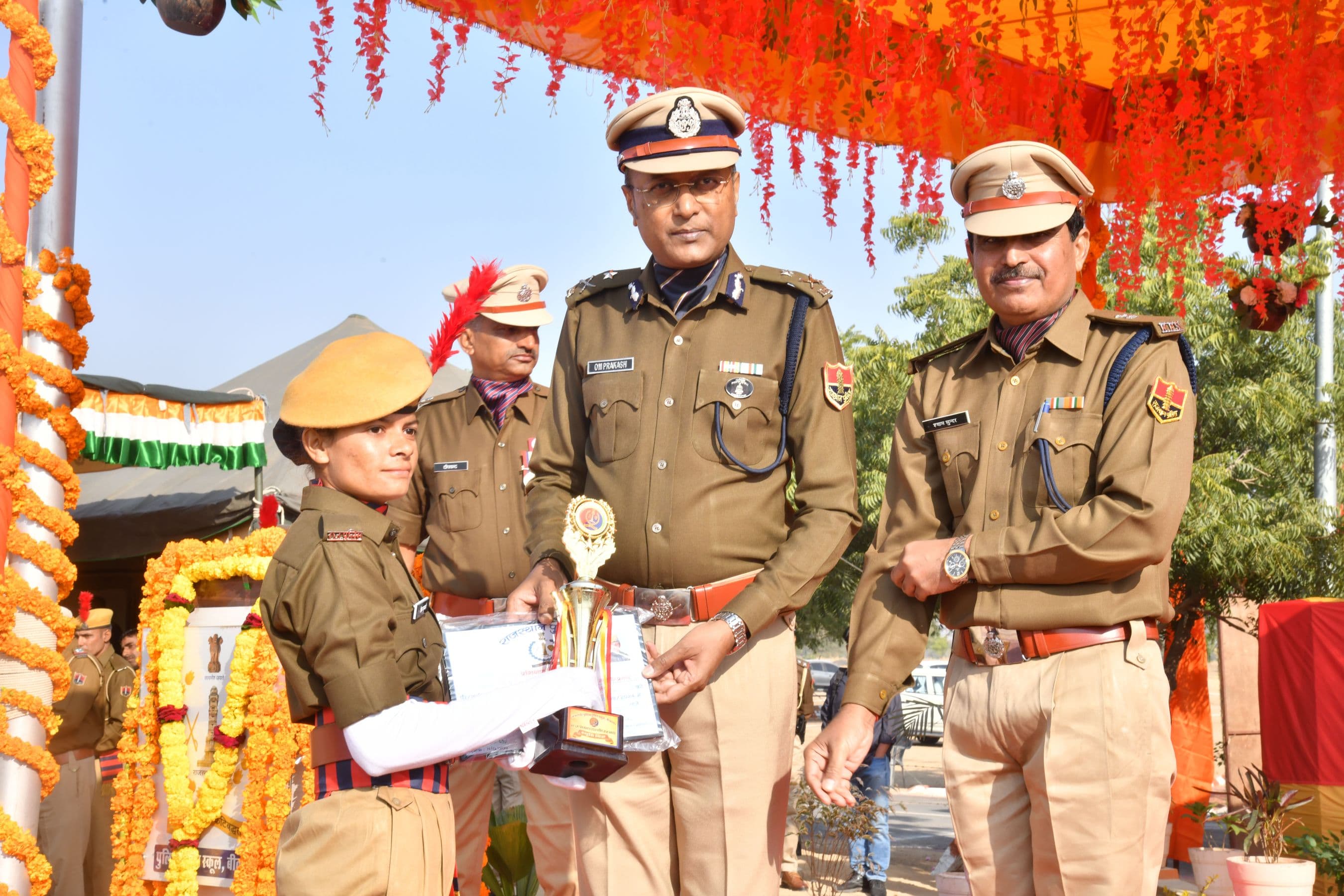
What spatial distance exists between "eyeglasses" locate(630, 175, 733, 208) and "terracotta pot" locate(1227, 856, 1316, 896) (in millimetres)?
5775

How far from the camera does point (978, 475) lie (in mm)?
2873

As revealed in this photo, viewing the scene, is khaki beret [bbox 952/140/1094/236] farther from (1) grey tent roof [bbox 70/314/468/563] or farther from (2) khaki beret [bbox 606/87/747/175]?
(1) grey tent roof [bbox 70/314/468/563]

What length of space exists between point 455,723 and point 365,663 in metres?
0.23

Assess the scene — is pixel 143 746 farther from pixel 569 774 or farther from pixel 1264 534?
pixel 1264 534

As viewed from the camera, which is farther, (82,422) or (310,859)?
(82,422)

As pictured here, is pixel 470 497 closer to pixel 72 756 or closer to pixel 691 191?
pixel 691 191

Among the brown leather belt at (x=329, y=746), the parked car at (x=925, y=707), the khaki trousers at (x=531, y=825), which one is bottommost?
the parked car at (x=925, y=707)

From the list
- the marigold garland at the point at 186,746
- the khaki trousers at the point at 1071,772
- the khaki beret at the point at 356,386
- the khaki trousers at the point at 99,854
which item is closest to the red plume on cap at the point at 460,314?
the khaki beret at the point at 356,386

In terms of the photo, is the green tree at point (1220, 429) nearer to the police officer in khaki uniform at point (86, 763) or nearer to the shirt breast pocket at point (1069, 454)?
the shirt breast pocket at point (1069, 454)

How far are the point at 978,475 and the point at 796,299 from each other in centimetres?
65

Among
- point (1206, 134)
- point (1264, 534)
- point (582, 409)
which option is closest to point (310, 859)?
point (582, 409)

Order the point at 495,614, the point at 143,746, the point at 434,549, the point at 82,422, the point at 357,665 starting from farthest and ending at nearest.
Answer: the point at 82,422, the point at 143,746, the point at 434,549, the point at 495,614, the point at 357,665

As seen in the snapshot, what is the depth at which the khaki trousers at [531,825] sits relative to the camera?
4.14m

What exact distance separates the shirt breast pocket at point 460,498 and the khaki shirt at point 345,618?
1.94 meters
